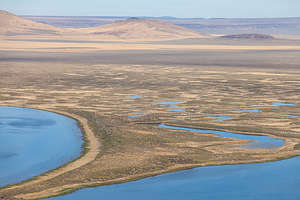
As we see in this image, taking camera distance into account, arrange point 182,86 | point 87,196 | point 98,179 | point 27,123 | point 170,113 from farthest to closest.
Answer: point 182,86, point 170,113, point 27,123, point 98,179, point 87,196

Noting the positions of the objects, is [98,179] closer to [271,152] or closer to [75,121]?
[271,152]

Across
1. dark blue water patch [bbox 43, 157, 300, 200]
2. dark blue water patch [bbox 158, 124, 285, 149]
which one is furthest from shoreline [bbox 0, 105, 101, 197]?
dark blue water patch [bbox 158, 124, 285, 149]

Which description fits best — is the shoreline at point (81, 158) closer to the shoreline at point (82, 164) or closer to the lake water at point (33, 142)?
the shoreline at point (82, 164)

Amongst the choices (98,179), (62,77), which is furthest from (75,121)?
(62,77)

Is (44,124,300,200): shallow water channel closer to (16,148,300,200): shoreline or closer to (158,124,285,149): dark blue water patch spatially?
(16,148,300,200): shoreline

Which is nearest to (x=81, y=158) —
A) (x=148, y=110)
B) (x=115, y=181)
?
(x=115, y=181)

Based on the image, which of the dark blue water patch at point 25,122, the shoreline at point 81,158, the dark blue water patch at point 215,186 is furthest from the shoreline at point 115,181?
the dark blue water patch at point 25,122
